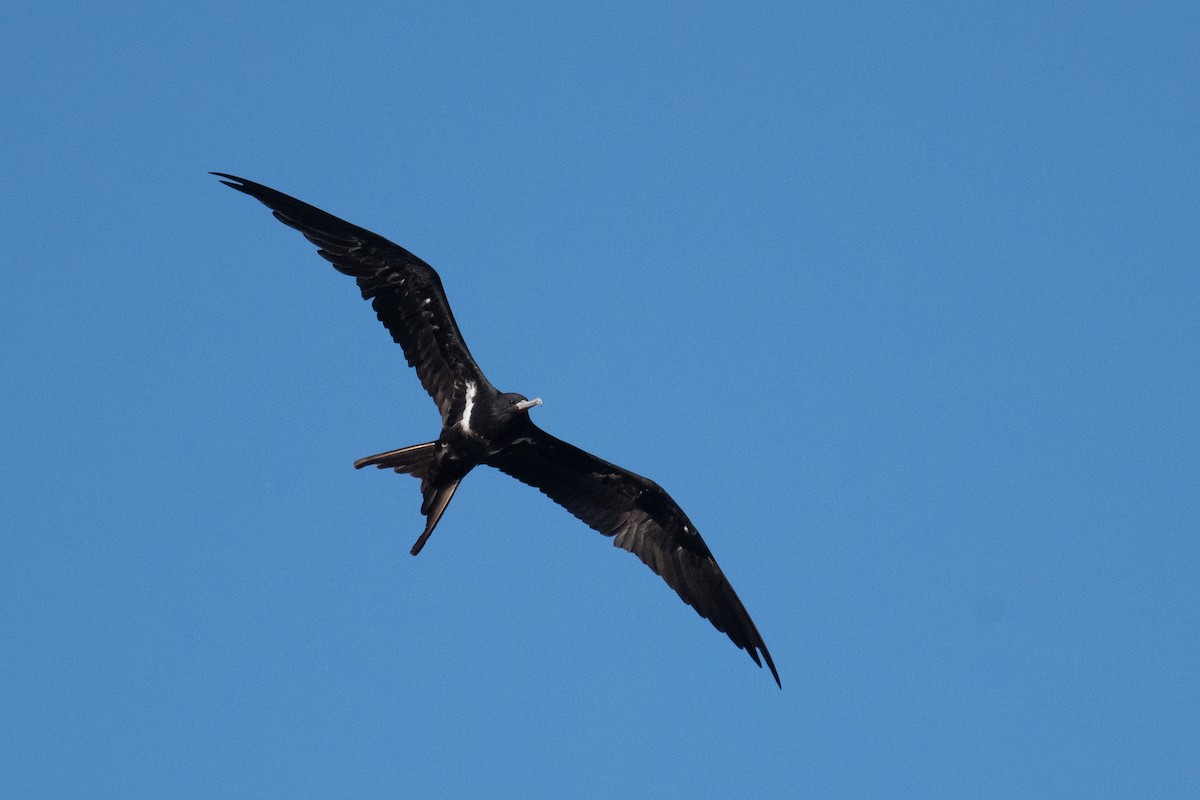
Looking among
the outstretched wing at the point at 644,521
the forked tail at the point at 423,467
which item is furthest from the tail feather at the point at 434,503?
the outstretched wing at the point at 644,521

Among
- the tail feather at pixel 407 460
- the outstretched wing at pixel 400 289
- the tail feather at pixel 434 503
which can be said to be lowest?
the tail feather at pixel 434 503

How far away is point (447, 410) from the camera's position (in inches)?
612

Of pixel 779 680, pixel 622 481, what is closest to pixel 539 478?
pixel 622 481

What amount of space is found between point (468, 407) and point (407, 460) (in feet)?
2.73

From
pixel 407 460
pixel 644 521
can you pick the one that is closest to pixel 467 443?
pixel 407 460

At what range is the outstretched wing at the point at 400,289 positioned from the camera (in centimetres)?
1502

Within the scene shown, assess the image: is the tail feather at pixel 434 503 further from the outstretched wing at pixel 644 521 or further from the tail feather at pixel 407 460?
the outstretched wing at pixel 644 521

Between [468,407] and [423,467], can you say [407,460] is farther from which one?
[468,407]

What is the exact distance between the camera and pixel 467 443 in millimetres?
15375

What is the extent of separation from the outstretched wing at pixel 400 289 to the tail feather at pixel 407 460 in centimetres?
43

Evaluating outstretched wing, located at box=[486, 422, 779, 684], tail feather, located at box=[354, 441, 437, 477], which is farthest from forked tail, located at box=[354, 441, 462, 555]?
outstretched wing, located at box=[486, 422, 779, 684]

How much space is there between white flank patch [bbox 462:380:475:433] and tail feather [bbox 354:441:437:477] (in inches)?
14.3

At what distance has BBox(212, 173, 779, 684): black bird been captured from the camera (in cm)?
1512

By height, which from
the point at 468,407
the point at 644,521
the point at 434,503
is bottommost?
the point at 434,503
